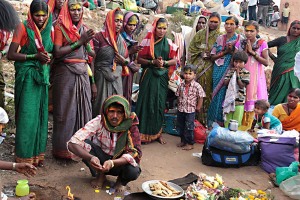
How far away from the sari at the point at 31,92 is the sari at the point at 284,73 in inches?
163

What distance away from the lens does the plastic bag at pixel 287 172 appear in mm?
4750

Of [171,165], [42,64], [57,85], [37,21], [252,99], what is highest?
[37,21]

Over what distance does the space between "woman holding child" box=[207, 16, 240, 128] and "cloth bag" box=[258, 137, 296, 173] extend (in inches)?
42.1

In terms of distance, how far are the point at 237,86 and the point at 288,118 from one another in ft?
3.13

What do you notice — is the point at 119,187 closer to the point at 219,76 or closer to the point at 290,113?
the point at 219,76

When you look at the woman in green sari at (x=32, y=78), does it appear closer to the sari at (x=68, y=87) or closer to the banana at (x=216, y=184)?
the sari at (x=68, y=87)

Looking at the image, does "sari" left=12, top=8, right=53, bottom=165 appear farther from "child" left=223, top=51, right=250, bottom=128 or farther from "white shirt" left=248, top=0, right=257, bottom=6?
"white shirt" left=248, top=0, right=257, bottom=6

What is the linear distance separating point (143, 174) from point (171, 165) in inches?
22.8

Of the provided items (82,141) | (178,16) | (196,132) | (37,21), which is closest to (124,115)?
(82,141)

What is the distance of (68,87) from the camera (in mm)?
4793

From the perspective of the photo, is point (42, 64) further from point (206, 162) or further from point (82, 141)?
point (206, 162)

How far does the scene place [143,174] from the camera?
4922mm

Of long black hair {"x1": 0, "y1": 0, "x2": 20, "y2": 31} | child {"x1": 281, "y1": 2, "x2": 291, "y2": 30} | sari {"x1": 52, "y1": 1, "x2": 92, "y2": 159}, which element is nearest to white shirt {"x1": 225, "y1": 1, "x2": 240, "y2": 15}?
child {"x1": 281, "y1": 2, "x2": 291, "y2": 30}

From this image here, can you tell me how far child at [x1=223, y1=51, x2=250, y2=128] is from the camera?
598 centimetres
